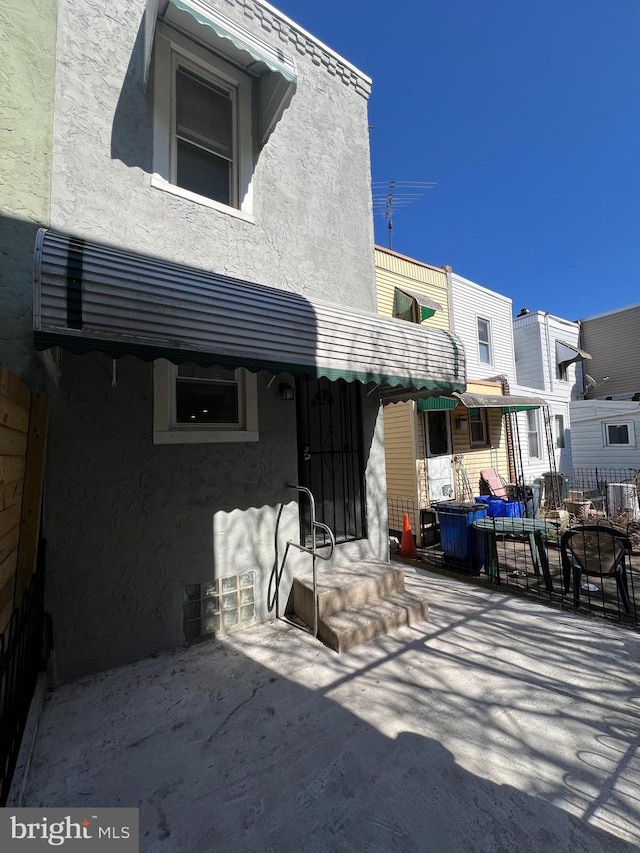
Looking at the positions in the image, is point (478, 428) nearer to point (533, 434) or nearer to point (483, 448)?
point (483, 448)

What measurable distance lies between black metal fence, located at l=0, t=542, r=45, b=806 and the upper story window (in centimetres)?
1421

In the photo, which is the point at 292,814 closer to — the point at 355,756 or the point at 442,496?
the point at 355,756

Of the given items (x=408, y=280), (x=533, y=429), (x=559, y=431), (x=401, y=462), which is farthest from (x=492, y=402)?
(x=559, y=431)

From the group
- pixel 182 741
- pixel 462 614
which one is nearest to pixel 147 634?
pixel 182 741

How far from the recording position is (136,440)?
3.76m

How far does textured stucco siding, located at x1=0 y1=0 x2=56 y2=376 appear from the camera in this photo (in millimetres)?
3326

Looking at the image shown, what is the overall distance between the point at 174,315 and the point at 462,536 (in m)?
6.07

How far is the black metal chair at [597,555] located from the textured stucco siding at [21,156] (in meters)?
6.82

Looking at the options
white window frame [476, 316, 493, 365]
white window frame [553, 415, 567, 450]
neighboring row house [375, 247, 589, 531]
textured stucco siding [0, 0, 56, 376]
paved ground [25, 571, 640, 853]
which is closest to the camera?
paved ground [25, 571, 640, 853]

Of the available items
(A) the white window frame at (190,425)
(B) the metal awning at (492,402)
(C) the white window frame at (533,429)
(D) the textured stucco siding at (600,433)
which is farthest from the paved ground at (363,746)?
(D) the textured stucco siding at (600,433)

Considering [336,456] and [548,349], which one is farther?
[548,349]

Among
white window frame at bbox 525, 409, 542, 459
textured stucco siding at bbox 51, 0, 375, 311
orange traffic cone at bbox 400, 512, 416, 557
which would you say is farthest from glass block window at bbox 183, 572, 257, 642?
white window frame at bbox 525, 409, 542, 459

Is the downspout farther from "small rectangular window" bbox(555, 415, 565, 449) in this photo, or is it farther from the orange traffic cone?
the orange traffic cone

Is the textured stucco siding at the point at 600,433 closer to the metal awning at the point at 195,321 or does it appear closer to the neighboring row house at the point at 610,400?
the neighboring row house at the point at 610,400
